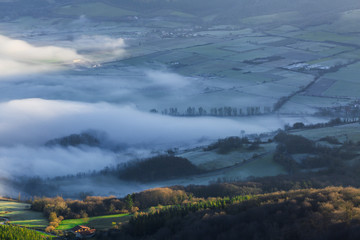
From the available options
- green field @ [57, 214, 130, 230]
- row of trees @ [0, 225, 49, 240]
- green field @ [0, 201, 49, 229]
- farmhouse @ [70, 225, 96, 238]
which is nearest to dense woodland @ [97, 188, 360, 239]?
farmhouse @ [70, 225, 96, 238]

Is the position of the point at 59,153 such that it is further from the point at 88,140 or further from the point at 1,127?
the point at 1,127

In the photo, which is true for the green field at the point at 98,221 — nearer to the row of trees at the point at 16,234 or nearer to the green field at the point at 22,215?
the green field at the point at 22,215

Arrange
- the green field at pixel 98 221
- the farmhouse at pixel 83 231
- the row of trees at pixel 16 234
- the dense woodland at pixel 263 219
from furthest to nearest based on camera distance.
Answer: the green field at pixel 98 221, the farmhouse at pixel 83 231, the row of trees at pixel 16 234, the dense woodland at pixel 263 219

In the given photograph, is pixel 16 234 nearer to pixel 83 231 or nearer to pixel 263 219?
pixel 83 231

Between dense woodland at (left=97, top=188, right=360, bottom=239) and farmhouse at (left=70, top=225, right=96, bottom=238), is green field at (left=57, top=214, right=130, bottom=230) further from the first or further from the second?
dense woodland at (left=97, top=188, right=360, bottom=239)

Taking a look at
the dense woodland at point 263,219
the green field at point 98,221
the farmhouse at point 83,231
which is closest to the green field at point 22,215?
the green field at point 98,221
